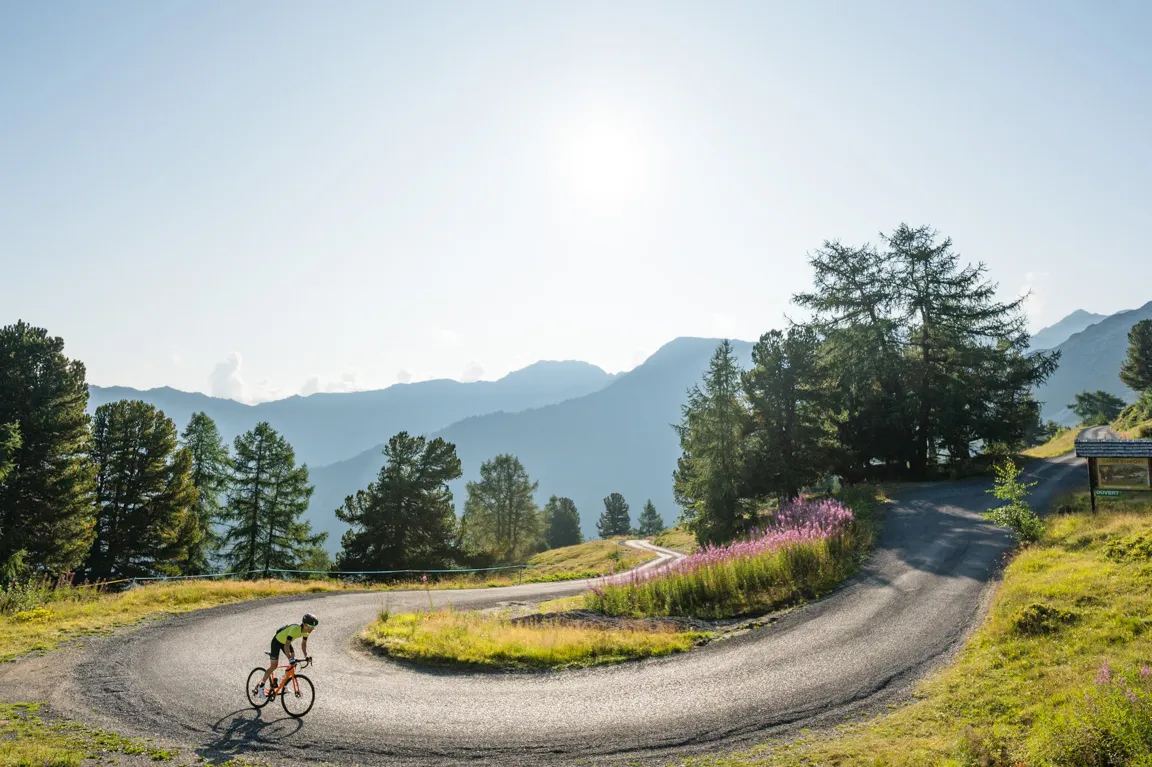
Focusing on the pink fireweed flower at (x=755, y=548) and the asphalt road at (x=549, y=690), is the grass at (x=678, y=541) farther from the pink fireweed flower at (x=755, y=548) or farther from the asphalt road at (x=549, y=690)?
the asphalt road at (x=549, y=690)

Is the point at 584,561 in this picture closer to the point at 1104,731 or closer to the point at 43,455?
the point at 43,455

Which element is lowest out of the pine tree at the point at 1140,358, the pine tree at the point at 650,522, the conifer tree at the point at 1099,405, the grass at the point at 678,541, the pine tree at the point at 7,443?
the pine tree at the point at 650,522

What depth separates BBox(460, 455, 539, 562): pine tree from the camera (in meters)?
77.3

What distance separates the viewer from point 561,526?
103 meters

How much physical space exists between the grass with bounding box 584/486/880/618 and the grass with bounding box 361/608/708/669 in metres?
2.51

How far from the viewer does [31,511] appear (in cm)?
3142

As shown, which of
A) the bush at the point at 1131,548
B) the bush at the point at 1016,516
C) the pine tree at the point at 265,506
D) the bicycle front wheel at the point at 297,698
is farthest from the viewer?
the pine tree at the point at 265,506

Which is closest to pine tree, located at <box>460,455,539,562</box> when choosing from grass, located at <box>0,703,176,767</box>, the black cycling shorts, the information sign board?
the information sign board

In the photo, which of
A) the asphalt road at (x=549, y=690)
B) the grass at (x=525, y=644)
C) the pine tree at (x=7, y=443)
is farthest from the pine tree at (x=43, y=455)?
the grass at (x=525, y=644)

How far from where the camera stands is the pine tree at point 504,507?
77312 mm

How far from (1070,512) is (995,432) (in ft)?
55.2

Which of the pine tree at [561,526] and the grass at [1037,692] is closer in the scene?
the grass at [1037,692]

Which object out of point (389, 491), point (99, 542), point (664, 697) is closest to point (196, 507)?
point (99, 542)

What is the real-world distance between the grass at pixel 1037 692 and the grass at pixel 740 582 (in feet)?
16.9
